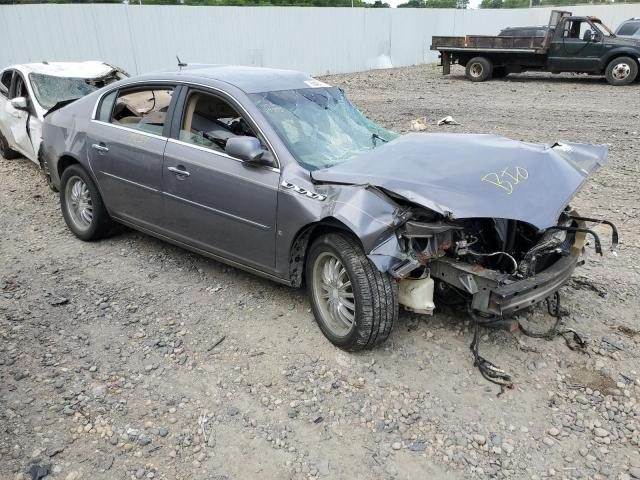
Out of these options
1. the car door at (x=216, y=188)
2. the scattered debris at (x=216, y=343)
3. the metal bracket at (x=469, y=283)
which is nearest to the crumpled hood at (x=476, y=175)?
the metal bracket at (x=469, y=283)

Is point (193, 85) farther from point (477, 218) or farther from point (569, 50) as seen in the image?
point (569, 50)

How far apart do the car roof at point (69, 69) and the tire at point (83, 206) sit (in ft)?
9.59

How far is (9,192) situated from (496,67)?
1457 centimetres

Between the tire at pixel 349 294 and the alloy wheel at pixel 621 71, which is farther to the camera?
the alloy wheel at pixel 621 71

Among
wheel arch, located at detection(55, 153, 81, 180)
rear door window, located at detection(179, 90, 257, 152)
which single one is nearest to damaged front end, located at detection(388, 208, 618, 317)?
rear door window, located at detection(179, 90, 257, 152)

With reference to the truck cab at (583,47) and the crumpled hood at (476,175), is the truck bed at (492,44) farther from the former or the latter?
the crumpled hood at (476,175)

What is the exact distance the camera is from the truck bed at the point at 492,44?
1573 cm

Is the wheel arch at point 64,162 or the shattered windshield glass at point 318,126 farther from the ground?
the shattered windshield glass at point 318,126

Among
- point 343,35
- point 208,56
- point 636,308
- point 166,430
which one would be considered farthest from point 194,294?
point 343,35

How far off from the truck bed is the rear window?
2.91 meters

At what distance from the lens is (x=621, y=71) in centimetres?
1528

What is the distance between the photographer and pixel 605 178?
708 centimetres

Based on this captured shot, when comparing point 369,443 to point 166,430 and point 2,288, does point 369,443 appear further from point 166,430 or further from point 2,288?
point 2,288

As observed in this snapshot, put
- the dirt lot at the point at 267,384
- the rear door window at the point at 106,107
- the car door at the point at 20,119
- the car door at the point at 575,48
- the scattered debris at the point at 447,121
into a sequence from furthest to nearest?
1. the car door at the point at 575,48
2. the scattered debris at the point at 447,121
3. the car door at the point at 20,119
4. the rear door window at the point at 106,107
5. the dirt lot at the point at 267,384
